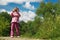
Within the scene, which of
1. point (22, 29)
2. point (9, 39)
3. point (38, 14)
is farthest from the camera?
point (22, 29)

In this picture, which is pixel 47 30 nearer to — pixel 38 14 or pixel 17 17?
pixel 17 17

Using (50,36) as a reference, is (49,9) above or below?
above

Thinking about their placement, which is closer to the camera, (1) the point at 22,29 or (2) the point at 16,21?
(2) the point at 16,21

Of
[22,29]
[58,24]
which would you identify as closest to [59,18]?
[58,24]

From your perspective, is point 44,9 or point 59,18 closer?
point 59,18

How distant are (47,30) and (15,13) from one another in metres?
2.13

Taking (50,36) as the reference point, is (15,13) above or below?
above

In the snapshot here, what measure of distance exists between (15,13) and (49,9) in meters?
43.3

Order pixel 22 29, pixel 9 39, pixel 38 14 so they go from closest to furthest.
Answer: pixel 9 39 < pixel 38 14 < pixel 22 29

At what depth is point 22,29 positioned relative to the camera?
6388 cm

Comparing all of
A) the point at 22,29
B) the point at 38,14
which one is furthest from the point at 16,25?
the point at 22,29

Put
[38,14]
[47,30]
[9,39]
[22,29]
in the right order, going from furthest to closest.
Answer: [22,29], [38,14], [47,30], [9,39]

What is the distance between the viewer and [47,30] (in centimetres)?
1447

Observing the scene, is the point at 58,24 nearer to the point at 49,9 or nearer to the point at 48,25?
the point at 48,25
